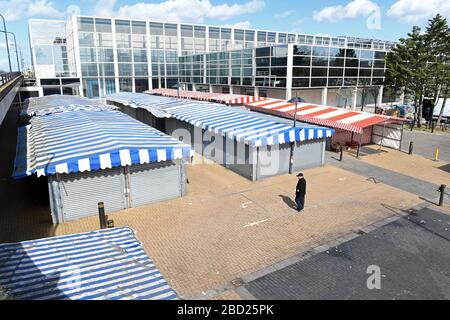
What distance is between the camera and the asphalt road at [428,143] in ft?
72.4

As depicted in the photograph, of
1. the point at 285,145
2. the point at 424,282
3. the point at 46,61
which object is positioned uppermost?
the point at 46,61

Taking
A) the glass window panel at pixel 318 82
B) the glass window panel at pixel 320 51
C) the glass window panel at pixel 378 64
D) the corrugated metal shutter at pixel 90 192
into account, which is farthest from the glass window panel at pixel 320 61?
the corrugated metal shutter at pixel 90 192

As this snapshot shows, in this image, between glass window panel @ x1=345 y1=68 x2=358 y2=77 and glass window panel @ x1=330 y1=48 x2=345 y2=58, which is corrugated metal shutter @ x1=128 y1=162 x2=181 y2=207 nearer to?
glass window panel @ x1=330 y1=48 x2=345 y2=58

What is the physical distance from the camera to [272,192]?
561 inches

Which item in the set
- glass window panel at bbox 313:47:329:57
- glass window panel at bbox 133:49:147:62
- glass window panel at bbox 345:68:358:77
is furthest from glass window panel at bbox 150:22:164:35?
glass window panel at bbox 345:68:358:77

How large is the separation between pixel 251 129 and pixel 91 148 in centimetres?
798

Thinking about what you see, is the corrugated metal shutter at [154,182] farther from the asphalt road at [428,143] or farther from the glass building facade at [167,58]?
the glass building facade at [167,58]

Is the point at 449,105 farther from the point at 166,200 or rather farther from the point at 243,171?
the point at 166,200

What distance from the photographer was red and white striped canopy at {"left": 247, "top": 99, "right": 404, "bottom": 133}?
20.2m

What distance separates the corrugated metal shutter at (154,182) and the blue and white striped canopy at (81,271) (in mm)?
5358

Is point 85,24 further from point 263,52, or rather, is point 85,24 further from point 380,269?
point 380,269

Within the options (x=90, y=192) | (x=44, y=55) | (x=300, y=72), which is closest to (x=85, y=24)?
(x=44, y=55)
